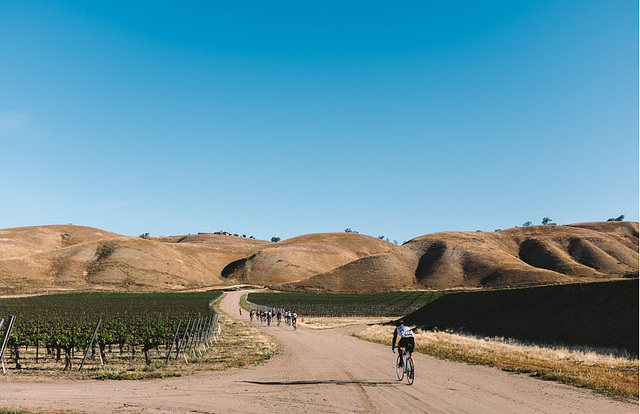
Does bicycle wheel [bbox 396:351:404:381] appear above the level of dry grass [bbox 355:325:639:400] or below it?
above

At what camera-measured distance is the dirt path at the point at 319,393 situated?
1516cm

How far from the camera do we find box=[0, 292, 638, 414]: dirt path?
15.2 meters

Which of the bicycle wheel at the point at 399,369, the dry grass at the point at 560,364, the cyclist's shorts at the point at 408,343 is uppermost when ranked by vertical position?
the cyclist's shorts at the point at 408,343

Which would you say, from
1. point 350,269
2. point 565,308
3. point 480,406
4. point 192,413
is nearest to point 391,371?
point 480,406

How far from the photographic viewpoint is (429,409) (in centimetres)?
1475

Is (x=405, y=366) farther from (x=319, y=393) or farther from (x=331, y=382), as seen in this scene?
(x=319, y=393)

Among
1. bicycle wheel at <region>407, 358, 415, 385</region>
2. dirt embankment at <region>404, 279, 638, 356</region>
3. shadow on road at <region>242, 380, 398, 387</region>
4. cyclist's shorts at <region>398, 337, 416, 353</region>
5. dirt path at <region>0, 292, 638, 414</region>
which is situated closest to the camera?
dirt path at <region>0, 292, 638, 414</region>

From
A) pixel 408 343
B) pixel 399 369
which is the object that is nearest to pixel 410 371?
pixel 408 343

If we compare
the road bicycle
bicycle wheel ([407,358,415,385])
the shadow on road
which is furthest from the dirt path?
the road bicycle

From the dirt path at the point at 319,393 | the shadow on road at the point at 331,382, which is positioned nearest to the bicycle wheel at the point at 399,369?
the dirt path at the point at 319,393

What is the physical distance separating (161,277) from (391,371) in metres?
176

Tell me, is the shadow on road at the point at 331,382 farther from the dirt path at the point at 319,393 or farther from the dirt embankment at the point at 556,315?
the dirt embankment at the point at 556,315

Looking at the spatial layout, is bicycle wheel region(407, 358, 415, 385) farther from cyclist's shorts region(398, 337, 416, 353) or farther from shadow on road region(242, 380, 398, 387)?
shadow on road region(242, 380, 398, 387)

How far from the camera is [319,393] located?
17.3 metres
